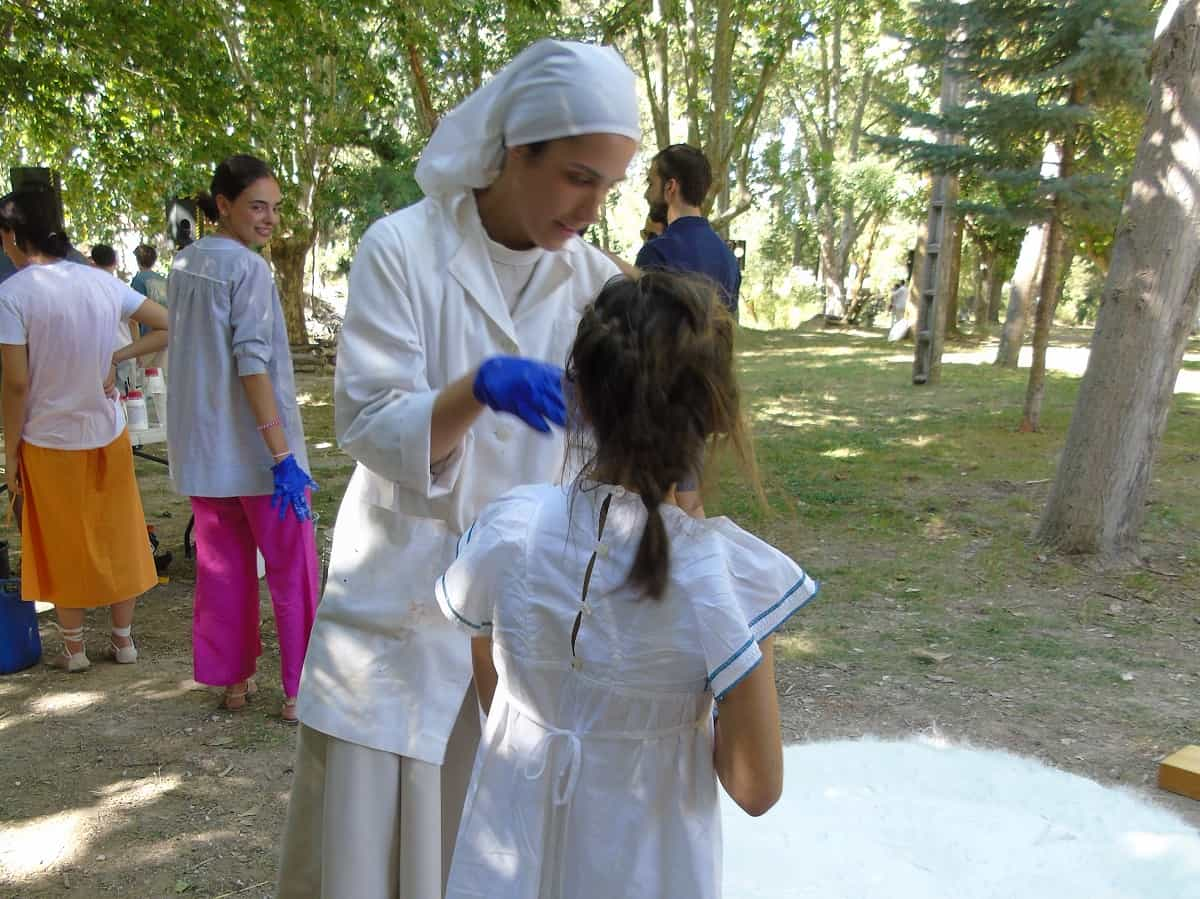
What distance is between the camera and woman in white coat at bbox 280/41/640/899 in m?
1.44

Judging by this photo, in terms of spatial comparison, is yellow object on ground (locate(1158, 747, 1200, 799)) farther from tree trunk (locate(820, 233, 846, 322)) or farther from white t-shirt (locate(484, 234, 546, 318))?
tree trunk (locate(820, 233, 846, 322))

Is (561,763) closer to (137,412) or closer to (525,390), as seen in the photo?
(525,390)

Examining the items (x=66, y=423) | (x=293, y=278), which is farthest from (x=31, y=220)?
(x=293, y=278)

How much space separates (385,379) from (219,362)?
2052 mm

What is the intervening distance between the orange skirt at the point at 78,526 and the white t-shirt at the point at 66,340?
83 mm

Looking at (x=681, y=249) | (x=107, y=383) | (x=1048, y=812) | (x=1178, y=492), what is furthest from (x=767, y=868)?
(x=1178, y=492)

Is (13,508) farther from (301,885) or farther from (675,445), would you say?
(675,445)

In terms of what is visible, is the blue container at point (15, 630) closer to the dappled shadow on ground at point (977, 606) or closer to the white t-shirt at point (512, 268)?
the dappled shadow on ground at point (977, 606)

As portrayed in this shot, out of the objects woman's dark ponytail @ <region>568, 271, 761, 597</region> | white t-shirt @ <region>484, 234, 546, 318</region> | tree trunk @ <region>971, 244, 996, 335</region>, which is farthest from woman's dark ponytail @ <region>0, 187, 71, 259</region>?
tree trunk @ <region>971, 244, 996, 335</region>

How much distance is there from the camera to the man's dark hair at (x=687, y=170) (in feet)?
14.1

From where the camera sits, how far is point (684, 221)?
4160 millimetres

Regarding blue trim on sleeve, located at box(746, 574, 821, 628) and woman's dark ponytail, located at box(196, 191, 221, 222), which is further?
woman's dark ponytail, located at box(196, 191, 221, 222)

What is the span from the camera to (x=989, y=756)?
3229mm

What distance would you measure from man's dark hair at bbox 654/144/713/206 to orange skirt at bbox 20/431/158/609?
250cm
